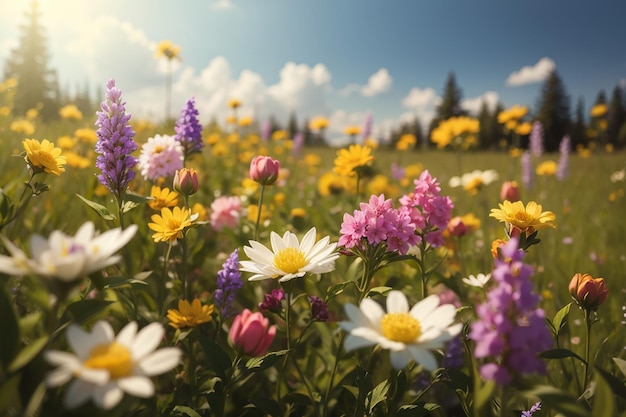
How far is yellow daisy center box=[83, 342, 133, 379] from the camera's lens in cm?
45

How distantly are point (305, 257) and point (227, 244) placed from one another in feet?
5.71

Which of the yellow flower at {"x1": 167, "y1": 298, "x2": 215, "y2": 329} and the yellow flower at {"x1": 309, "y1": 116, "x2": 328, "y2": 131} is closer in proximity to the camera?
the yellow flower at {"x1": 167, "y1": 298, "x2": 215, "y2": 329}

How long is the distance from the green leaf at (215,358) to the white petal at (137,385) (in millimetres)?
405

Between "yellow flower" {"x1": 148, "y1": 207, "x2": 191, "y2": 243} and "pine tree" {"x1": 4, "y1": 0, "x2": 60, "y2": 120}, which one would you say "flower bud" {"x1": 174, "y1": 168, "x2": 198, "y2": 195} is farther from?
"pine tree" {"x1": 4, "y1": 0, "x2": 60, "y2": 120}

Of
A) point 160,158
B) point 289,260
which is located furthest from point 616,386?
point 160,158

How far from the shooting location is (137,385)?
43cm

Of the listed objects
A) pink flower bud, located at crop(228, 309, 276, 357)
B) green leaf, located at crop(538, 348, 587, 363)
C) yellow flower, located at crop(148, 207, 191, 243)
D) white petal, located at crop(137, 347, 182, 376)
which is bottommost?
pink flower bud, located at crop(228, 309, 276, 357)

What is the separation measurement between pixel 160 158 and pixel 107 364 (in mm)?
1182

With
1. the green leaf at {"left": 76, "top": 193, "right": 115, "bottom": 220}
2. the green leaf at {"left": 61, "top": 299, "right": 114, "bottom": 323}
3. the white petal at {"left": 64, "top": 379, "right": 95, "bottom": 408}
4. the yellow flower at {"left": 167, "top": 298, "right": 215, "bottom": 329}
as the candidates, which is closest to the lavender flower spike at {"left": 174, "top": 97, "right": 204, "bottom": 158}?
the green leaf at {"left": 76, "top": 193, "right": 115, "bottom": 220}

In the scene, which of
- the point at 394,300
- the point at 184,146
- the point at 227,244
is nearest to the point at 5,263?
the point at 394,300

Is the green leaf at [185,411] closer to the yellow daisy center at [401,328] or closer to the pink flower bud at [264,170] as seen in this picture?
the yellow daisy center at [401,328]

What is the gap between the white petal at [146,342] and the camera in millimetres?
479

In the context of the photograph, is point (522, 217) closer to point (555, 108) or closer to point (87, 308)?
point (87, 308)

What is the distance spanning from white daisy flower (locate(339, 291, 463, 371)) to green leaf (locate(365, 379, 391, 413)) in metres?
0.29
